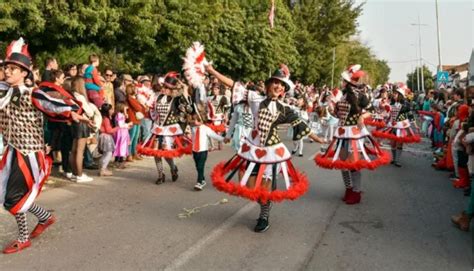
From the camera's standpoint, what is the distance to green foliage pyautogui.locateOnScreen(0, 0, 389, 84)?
1325 cm

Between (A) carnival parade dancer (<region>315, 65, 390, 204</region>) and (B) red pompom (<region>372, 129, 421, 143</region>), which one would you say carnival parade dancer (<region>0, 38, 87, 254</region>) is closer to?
(A) carnival parade dancer (<region>315, 65, 390, 204</region>)

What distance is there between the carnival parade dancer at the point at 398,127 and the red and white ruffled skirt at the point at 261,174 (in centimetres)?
552

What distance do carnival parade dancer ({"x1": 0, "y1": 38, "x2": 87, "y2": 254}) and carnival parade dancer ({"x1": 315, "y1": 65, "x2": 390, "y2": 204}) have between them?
3.89m

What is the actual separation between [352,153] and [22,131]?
14.7ft

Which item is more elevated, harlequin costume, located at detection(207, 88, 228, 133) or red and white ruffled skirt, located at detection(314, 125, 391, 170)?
harlequin costume, located at detection(207, 88, 228, 133)

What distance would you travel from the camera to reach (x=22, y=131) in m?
5.30

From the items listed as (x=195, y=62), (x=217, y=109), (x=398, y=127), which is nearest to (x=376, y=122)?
(x=398, y=127)

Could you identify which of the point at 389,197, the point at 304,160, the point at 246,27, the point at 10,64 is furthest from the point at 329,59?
the point at 10,64

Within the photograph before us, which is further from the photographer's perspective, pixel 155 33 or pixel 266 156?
pixel 155 33

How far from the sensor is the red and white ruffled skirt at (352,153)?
7.23 m

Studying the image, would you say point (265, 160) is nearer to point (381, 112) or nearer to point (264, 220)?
point (264, 220)

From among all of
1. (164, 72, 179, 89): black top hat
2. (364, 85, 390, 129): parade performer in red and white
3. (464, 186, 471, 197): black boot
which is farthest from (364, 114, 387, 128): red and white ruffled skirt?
(164, 72, 179, 89): black top hat

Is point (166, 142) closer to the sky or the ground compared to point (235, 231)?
closer to the sky

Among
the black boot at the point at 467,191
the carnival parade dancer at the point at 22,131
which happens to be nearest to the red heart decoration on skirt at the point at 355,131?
the black boot at the point at 467,191
